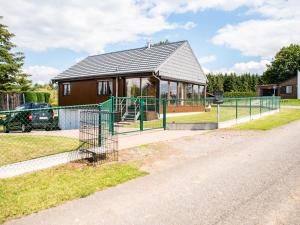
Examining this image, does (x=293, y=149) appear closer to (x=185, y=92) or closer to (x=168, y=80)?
(x=168, y=80)

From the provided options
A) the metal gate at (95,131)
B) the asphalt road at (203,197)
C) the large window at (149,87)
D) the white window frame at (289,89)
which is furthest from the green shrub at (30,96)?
the white window frame at (289,89)

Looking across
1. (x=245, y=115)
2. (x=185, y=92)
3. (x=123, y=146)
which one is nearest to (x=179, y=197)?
(x=123, y=146)

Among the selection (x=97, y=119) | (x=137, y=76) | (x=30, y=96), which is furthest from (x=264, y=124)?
(x=30, y=96)

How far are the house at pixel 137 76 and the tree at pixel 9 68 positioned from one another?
335 inches

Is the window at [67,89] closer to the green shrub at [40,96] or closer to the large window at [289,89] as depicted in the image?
the green shrub at [40,96]

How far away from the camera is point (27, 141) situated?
409 inches

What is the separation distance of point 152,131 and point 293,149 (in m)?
7.37

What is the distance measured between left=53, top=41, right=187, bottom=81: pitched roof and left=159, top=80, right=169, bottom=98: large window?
1.68 m

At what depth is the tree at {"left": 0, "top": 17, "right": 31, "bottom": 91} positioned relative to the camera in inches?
1379

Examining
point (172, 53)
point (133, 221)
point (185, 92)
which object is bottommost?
point (133, 221)

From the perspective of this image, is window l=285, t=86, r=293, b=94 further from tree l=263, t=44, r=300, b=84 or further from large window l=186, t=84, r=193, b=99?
large window l=186, t=84, r=193, b=99

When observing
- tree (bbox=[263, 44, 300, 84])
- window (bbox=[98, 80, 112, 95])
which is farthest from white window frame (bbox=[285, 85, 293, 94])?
window (bbox=[98, 80, 112, 95])

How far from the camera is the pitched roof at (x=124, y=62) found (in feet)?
79.2

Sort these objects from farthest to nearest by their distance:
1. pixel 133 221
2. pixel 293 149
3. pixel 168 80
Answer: pixel 168 80 → pixel 293 149 → pixel 133 221
